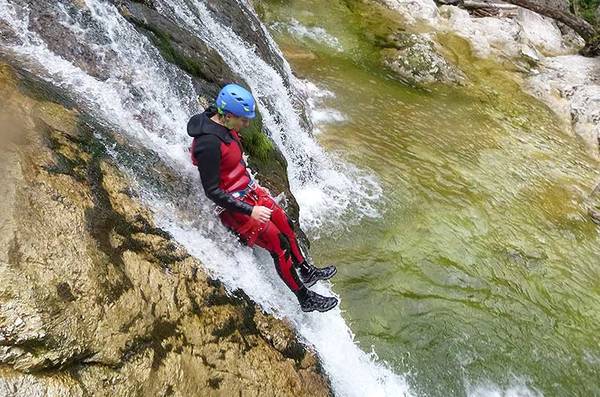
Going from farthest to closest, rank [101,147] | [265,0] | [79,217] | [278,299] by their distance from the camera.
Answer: [265,0], [278,299], [101,147], [79,217]

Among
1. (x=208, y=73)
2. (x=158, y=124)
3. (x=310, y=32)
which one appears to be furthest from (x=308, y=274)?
(x=310, y=32)

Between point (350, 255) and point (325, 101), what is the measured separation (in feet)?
16.5

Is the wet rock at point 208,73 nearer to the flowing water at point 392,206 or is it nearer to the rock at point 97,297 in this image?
the flowing water at point 392,206

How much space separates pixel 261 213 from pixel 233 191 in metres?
0.37

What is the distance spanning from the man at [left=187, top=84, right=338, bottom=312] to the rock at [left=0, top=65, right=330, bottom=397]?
536 mm

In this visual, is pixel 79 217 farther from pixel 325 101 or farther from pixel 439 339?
pixel 325 101

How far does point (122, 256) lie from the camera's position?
12.9 feet

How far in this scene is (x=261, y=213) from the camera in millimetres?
4656

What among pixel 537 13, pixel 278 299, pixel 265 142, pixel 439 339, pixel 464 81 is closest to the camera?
pixel 278 299

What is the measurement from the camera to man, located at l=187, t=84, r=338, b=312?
14.5 feet

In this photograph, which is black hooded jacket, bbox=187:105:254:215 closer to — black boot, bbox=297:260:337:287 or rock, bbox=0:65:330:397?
rock, bbox=0:65:330:397

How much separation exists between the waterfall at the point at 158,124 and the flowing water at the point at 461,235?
83 centimetres

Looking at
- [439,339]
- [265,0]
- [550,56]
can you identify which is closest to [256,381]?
[439,339]

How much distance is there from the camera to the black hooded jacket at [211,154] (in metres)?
4.37
